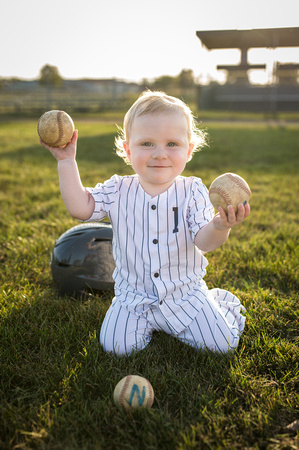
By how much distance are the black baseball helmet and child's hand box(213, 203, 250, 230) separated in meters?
1.09

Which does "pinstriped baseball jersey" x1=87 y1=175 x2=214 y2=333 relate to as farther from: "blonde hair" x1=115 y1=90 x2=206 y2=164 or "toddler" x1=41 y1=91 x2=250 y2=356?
"blonde hair" x1=115 y1=90 x2=206 y2=164

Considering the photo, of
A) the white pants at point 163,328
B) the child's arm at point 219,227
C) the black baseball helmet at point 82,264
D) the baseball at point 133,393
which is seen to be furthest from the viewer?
the black baseball helmet at point 82,264

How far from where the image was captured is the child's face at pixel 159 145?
221cm

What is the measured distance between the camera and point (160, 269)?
2387 mm

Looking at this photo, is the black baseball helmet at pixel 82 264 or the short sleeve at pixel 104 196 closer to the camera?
the short sleeve at pixel 104 196

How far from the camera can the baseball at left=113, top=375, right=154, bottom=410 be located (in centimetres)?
182

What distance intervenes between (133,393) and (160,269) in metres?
0.75

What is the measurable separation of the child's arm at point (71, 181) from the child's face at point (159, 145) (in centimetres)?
33

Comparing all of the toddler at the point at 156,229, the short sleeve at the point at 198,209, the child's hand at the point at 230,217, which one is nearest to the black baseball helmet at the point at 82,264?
the toddler at the point at 156,229

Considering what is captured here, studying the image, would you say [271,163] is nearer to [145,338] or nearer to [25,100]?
[145,338]

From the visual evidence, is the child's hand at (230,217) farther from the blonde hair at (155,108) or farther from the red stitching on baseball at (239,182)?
the blonde hair at (155,108)

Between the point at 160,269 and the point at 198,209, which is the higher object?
the point at 198,209

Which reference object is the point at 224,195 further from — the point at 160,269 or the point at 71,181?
the point at 71,181

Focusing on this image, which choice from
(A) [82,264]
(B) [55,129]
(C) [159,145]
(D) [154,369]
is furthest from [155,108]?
(D) [154,369]
